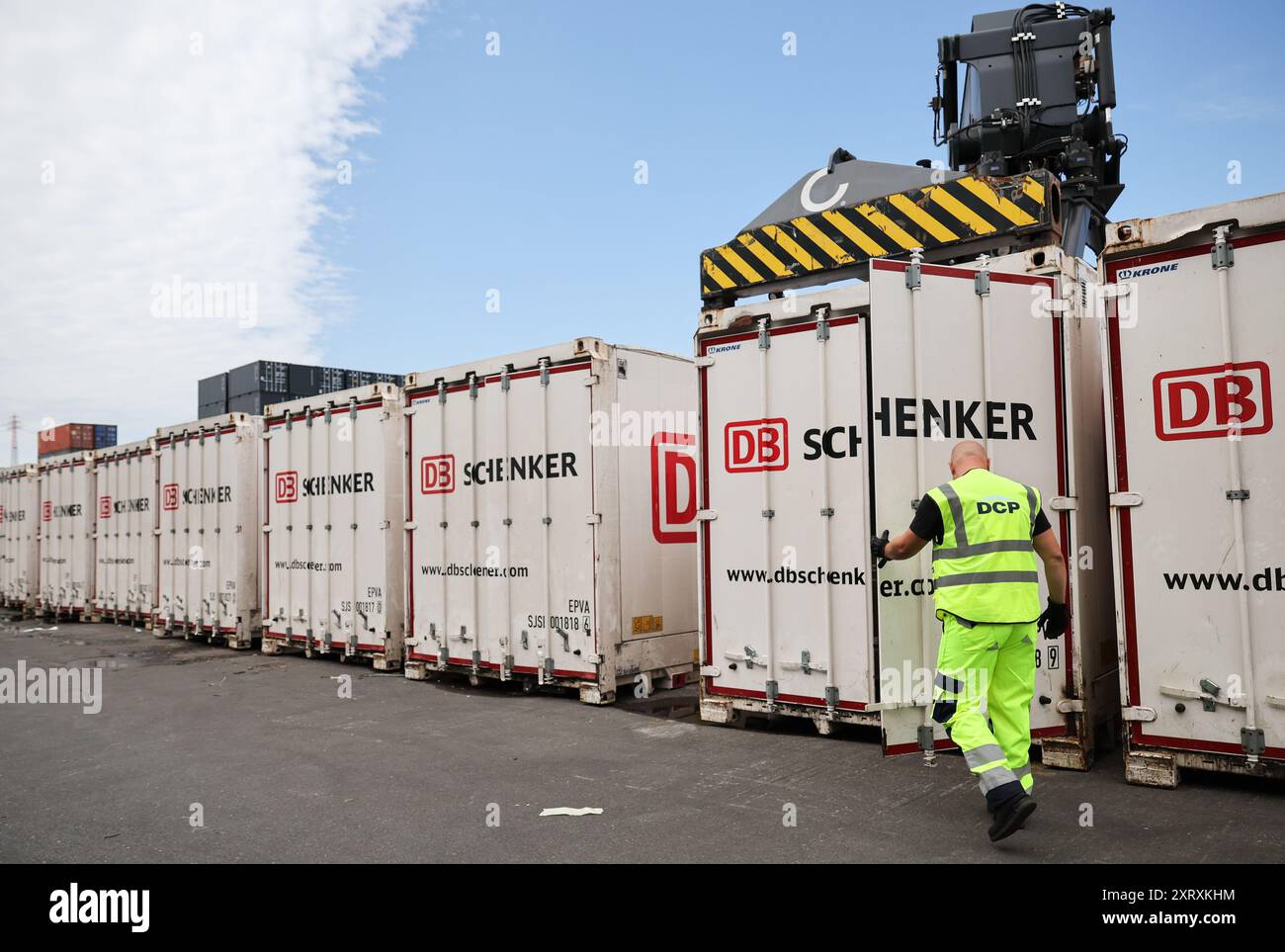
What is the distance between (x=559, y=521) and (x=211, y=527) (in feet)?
24.5

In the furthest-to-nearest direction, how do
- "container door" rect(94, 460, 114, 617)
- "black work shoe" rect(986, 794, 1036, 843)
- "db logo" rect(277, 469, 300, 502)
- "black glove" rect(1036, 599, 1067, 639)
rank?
"container door" rect(94, 460, 114, 617)
"db logo" rect(277, 469, 300, 502)
"black glove" rect(1036, 599, 1067, 639)
"black work shoe" rect(986, 794, 1036, 843)

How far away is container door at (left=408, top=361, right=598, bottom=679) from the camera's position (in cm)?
827

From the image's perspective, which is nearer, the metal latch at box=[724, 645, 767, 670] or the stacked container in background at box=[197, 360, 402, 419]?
the metal latch at box=[724, 645, 767, 670]

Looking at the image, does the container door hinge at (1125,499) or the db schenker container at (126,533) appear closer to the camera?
the container door hinge at (1125,499)

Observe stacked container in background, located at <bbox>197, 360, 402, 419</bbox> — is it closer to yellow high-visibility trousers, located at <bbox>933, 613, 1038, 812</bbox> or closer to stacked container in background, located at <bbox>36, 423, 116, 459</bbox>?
stacked container in background, located at <bbox>36, 423, 116, 459</bbox>

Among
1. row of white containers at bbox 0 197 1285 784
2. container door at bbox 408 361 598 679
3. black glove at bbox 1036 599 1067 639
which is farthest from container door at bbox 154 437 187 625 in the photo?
black glove at bbox 1036 599 1067 639

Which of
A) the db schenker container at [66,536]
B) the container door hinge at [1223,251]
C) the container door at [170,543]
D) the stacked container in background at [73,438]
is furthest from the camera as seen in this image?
the stacked container in background at [73,438]

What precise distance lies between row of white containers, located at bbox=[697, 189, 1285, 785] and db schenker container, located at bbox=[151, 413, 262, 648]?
9.05 m

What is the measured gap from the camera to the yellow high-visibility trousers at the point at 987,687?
14.3ft

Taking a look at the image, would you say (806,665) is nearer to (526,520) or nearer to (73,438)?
(526,520)

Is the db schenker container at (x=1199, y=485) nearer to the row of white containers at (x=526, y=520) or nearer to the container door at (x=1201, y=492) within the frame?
the container door at (x=1201, y=492)

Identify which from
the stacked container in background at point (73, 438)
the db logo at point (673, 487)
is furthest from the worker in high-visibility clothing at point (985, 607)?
the stacked container in background at point (73, 438)

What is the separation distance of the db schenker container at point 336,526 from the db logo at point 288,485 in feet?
0.04
